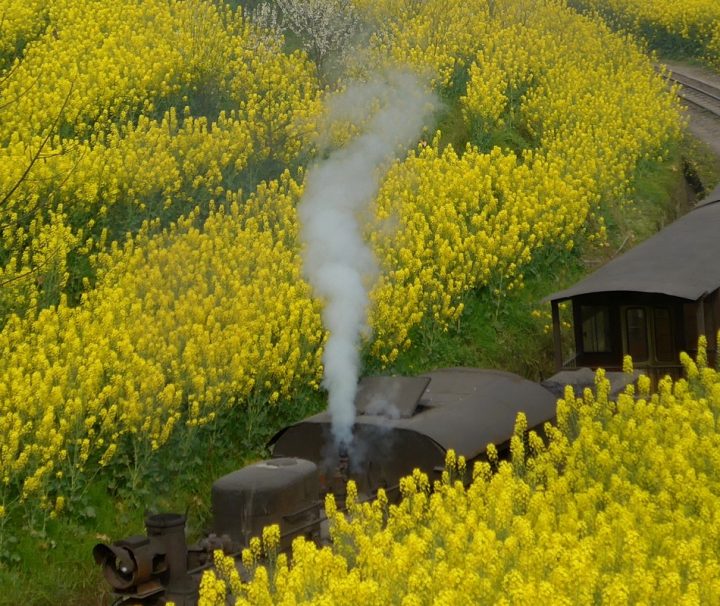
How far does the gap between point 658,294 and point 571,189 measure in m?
6.75

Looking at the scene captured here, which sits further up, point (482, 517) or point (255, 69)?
point (255, 69)

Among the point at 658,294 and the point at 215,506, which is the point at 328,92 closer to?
the point at 658,294

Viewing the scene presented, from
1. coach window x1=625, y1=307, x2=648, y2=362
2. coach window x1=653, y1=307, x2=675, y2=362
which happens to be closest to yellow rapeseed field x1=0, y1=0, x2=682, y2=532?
coach window x1=625, y1=307, x2=648, y2=362

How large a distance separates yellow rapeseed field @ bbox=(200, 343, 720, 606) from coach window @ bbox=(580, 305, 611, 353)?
4.26 metres

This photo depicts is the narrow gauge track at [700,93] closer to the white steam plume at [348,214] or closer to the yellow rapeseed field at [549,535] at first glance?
the white steam plume at [348,214]

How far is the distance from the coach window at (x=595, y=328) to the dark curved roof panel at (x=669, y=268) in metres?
0.47

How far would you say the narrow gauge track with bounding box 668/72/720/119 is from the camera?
34062 millimetres

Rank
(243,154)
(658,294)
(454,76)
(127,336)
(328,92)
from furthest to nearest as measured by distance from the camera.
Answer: (454,76) < (328,92) < (243,154) < (658,294) < (127,336)

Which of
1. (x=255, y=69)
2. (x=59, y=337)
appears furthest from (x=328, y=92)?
(x=59, y=337)

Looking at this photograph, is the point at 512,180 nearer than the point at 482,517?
No

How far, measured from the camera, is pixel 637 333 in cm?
1681

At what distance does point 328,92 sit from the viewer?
2398cm

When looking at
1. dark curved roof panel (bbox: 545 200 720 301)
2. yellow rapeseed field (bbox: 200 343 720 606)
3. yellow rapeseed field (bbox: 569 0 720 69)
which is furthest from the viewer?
yellow rapeseed field (bbox: 569 0 720 69)

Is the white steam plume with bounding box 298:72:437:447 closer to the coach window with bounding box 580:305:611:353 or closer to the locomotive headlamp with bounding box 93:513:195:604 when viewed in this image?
the locomotive headlamp with bounding box 93:513:195:604
